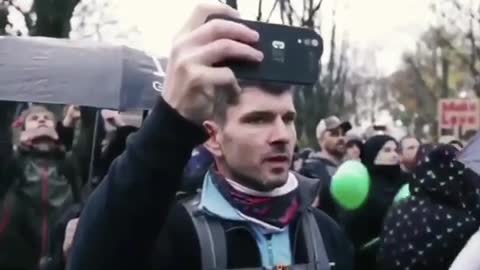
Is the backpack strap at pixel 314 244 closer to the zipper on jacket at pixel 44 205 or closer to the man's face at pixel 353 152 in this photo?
the zipper on jacket at pixel 44 205

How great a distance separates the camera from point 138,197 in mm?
1892

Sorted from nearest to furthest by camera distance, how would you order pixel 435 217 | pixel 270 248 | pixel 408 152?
pixel 270 248, pixel 435 217, pixel 408 152

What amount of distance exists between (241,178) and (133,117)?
3.87 meters

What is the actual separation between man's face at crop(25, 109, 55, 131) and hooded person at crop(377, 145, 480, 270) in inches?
143

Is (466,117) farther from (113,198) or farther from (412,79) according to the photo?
(412,79)

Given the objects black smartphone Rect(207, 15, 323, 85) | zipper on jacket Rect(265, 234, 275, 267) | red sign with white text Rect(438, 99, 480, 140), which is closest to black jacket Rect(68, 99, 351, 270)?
black smartphone Rect(207, 15, 323, 85)

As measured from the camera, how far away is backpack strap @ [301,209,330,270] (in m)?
2.81

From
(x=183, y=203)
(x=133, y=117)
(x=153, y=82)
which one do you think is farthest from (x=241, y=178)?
(x=153, y=82)

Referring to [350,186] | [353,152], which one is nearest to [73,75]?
[350,186]

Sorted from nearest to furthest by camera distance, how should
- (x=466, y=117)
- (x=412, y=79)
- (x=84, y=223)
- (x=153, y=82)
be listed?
1. (x=84, y=223)
2. (x=153, y=82)
3. (x=466, y=117)
4. (x=412, y=79)

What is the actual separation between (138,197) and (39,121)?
5.22 m

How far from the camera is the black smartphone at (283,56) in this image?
1883mm

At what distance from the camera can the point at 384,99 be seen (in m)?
70.6

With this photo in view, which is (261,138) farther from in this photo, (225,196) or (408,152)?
(408,152)
